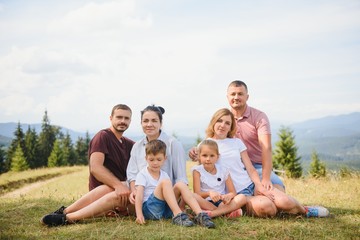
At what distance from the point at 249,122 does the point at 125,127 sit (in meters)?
2.41

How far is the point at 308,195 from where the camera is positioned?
8750 mm

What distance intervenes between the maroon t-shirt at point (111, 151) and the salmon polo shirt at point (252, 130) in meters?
2.25

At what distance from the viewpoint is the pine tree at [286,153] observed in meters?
44.3

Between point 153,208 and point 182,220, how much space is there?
65 centimetres

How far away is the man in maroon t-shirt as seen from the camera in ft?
18.8

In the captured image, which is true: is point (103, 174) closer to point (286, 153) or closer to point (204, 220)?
point (204, 220)

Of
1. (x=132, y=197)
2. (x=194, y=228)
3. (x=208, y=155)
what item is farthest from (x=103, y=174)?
(x=194, y=228)

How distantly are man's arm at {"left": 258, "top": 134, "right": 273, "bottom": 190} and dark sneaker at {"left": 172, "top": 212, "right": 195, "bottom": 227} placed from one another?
168cm

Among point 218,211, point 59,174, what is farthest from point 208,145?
point 59,174

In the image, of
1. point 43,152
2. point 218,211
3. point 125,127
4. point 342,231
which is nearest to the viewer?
point 342,231

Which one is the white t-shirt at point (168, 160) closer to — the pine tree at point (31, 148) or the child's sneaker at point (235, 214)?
the child's sneaker at point (235, 214)

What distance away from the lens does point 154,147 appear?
5.65 metres

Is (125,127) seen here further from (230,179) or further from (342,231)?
(342,231)

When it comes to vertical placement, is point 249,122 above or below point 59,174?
above
